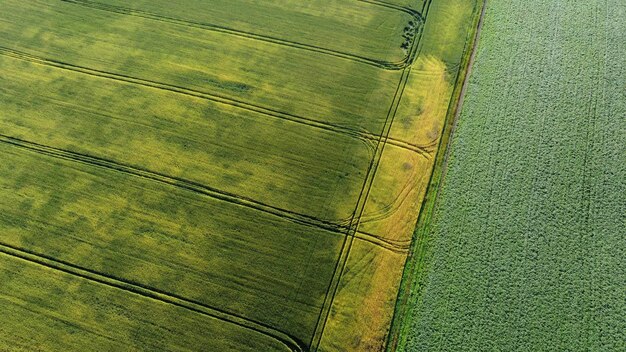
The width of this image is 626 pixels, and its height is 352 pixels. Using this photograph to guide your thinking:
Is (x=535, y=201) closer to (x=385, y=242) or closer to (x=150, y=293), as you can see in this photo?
(x=385, y=242)

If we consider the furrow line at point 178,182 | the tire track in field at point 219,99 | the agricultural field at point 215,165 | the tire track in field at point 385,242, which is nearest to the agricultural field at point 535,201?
the tire track in field at point 385,242

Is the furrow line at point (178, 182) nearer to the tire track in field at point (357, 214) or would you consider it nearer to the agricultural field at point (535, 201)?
the tire track in field at point (357, 214)

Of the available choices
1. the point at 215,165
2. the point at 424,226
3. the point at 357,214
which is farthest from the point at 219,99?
the point at 424,226

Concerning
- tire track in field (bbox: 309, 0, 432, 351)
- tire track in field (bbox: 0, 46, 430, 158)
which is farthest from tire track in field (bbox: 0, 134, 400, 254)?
tire track in field (bbox: 0, 46, 430, 158)

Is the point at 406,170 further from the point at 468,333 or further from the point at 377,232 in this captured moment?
the point at 468,333

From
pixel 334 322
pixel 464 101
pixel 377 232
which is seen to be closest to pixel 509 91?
pixel 464 101
